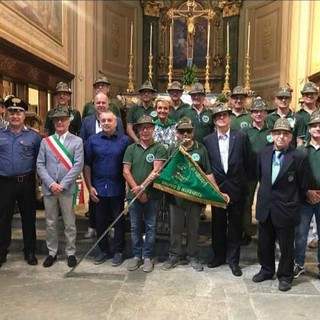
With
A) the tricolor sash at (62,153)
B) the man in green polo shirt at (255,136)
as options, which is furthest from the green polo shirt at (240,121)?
the tricolor sash at (62,153)

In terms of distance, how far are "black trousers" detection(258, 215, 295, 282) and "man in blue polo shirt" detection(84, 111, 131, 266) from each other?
1.54 m

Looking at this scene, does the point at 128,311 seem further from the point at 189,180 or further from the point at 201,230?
the point at 201,230

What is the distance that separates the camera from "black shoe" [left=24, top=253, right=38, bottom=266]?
4.36m

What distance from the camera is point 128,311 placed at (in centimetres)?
328

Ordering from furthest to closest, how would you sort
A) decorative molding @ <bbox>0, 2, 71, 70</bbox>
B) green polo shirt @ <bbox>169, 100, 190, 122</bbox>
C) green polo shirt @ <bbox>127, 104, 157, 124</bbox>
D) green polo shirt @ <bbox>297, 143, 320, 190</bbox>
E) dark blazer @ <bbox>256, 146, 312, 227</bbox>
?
decorative molding @ <bbox>0, 2, 71, 70</bbox> < green polo shirt @ <bbox>127, 104, 157, 124</bbox> < green polo shirt @ <bbox>169, 100, 190, 122</bbox> < green polo shirt @ <bbox>297, 143, 320, 190</bbox> < dark blazer @ <bbox>256, 146, 312, 227</bbox>

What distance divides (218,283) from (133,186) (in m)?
1.30

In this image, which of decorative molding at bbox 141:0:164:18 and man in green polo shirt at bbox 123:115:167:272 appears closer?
man in green polo shirt at bbox 123:115:167:272

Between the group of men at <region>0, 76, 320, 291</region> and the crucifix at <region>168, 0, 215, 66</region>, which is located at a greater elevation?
the crucifix at <region>168, 0, 215, 66</region>

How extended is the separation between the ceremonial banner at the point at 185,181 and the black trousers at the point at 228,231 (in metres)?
0.18

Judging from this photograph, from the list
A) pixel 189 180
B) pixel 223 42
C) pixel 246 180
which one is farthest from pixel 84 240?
pixel 223 42

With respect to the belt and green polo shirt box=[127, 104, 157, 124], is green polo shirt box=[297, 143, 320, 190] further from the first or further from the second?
the belt

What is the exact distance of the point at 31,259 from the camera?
4383 millimetres

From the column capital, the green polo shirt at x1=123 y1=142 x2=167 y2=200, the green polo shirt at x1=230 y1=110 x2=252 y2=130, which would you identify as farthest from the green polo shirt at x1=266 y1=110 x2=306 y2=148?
the column capital

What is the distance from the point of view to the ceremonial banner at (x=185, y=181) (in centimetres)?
404
